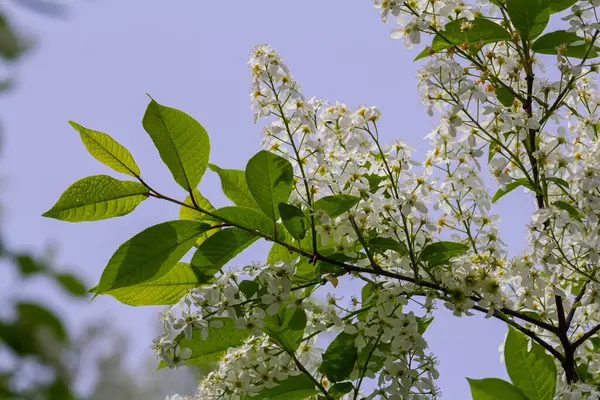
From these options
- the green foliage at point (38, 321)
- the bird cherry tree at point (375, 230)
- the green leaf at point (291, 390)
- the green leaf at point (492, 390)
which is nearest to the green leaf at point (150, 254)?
the bird cherry tree at point (375, 230)

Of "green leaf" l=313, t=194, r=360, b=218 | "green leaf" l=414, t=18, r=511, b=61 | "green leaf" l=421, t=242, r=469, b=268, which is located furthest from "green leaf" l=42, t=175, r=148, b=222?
"green leaf" l=414, t=18, r=511, b=61

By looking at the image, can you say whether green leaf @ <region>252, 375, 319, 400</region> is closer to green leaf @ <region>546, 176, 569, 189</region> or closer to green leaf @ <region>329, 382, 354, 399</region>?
green leaf @ <region>329, 382, 354, 399</region>

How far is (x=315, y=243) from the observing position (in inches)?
63.1

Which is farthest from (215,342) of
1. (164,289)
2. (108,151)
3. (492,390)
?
(492,390)

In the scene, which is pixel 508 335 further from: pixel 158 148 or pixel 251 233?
pixel 158 148

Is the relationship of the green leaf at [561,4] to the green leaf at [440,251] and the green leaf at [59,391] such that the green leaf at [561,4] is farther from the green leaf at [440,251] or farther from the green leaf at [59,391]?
the green leaf at [59,391]

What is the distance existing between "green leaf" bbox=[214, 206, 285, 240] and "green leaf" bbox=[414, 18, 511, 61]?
1.90 feet

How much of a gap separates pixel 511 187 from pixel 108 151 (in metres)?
0.99

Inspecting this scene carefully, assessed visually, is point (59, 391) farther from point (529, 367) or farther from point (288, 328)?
point (529, 367)

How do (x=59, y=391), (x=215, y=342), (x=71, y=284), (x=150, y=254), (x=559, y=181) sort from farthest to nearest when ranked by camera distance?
(x=215, y=342) → (x=559, y=181) → (x=150, y=254) → (x=71, y=284) → (x=59, y=391)

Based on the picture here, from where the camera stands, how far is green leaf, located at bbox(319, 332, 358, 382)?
67.0 inches

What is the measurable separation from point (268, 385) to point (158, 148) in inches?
22.8

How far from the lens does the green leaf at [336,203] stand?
5.17 ft

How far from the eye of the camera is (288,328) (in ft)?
5.48
